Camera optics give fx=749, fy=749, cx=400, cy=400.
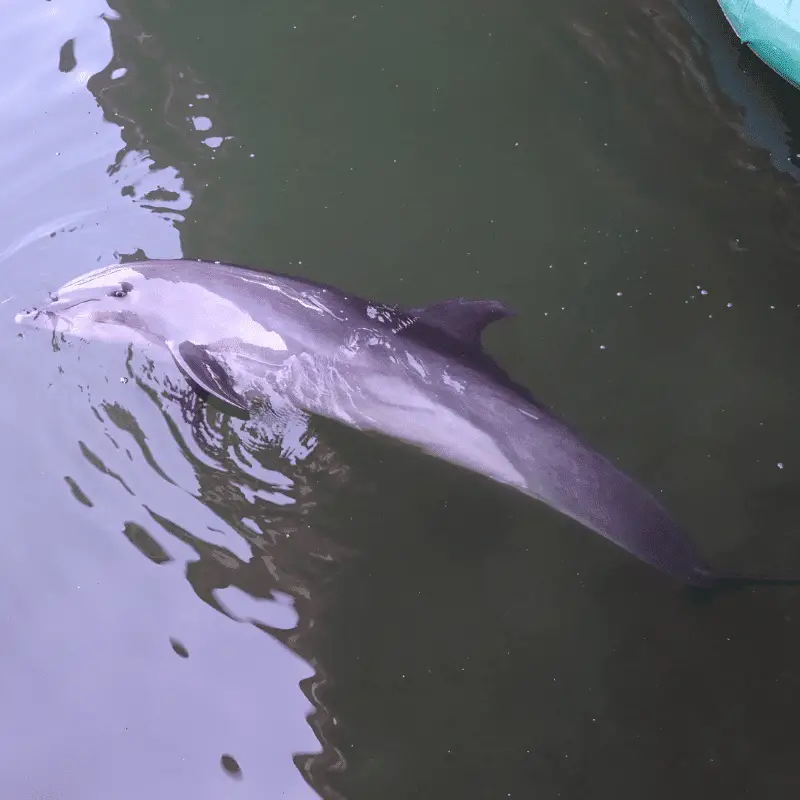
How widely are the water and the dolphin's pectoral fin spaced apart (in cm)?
40

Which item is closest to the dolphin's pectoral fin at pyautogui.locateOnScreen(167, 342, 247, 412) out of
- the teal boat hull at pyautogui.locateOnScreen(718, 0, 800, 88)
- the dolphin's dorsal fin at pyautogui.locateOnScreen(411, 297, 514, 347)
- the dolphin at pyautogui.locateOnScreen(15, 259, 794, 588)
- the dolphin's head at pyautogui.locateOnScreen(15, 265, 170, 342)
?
the dolphin at pyautogui.locateOnScreen(15, 259, 794, 588)

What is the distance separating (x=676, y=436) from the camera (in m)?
4.82

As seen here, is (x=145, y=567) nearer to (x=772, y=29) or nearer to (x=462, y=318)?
(x=462, y=318)

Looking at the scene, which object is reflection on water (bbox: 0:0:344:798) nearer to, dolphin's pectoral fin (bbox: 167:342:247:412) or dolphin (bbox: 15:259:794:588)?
dolphin's pectoral fin (bbox: 167:342:247:412)

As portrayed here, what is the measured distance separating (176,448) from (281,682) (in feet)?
5.55

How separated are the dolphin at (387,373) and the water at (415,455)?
50 centimetres

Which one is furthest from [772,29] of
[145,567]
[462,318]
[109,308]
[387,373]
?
[145,567]

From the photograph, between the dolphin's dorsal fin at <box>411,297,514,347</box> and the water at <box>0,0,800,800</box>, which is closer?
the water at <box>0,0,800,800</box>

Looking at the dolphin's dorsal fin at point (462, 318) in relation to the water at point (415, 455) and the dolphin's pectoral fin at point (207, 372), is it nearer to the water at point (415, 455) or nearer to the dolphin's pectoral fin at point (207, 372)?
the water at point (415, 455)

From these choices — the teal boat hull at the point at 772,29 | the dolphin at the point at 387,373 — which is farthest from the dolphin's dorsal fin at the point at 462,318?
the teal boat hull at the point at 772,29

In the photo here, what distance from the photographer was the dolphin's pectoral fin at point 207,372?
15.2 feet

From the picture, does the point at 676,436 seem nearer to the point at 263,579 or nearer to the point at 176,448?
the point at 263,579

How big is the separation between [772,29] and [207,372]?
5161 millimetres

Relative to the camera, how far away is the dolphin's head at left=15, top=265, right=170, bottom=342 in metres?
4.86
